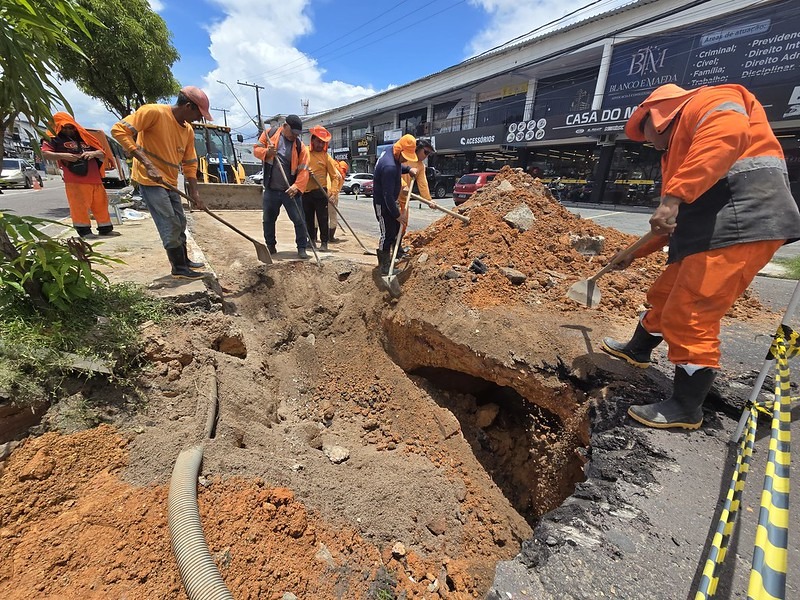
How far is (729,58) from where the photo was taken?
12.7 m

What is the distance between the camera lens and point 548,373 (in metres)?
2.64

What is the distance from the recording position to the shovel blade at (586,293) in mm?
3025

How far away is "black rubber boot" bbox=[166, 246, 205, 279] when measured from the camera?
3531 millimetres

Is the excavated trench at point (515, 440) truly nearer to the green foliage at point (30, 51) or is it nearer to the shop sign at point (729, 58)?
the green foliage at point (30, 51)

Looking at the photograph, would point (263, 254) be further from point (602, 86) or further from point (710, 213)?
point (602, 86)

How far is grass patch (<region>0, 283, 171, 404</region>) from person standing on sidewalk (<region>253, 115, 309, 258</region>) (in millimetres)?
2674

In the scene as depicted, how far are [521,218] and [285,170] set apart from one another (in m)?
3.29

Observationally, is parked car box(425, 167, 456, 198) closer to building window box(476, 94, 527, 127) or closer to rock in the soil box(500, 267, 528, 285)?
building window box(476, 94, 527, 127)

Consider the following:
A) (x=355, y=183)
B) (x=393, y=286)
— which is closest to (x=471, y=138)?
(x=355, y=183)

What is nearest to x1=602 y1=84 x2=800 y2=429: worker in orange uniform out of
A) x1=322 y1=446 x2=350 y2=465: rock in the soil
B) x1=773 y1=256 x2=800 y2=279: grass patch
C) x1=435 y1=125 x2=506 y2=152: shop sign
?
x1=322 y1=446 x2=350 y2=465: rock in the soil

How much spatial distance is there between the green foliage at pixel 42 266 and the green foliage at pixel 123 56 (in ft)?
27.3

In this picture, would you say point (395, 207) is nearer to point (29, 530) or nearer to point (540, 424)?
point (540, 424)

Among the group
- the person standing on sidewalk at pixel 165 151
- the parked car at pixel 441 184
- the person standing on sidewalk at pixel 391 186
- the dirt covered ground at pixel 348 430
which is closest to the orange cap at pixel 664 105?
the dirt covered ground at pixel 348 430

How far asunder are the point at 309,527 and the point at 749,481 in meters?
2.17
